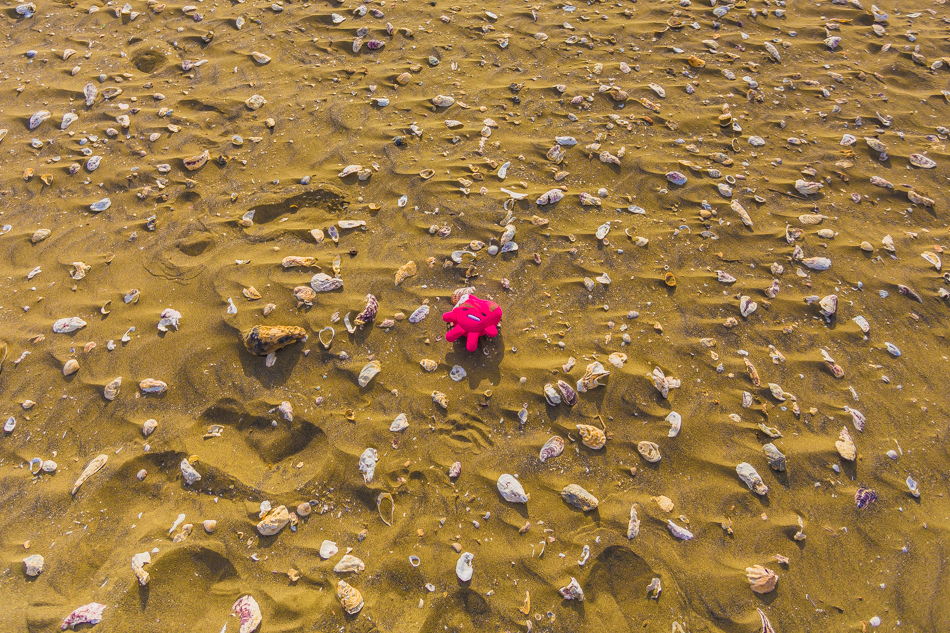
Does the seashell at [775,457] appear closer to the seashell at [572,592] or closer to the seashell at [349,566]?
the seashell at [572,592]

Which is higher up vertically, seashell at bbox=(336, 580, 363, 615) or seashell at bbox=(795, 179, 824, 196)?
seashell at bbox=(795, 179, 824, 196)

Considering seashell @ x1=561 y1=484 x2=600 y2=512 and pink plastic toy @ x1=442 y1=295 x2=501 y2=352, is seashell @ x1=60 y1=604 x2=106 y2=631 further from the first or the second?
seashell @ x1=561 y1=484 x2=600 y2=512

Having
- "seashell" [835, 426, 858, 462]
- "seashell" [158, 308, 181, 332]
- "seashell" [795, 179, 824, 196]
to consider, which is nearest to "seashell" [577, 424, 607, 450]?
"seashell" [835, 426, 858, 462]

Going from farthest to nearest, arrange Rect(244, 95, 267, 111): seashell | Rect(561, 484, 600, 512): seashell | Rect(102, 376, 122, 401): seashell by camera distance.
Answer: Rect(244, 95, 267, 111): seashell, Rect(102, 376, 122, 401): seashell, Rect(561, 484, 600, 512): seashell

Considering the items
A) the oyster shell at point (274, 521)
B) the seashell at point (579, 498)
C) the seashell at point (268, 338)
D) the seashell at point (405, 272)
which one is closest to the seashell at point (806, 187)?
the seashell at point (579, 498)

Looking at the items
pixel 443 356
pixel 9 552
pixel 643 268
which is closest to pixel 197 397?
pixel 9 552

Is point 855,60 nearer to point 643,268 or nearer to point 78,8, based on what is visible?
point 643,268

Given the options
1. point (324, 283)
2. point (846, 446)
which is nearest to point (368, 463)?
point (324, 283)
